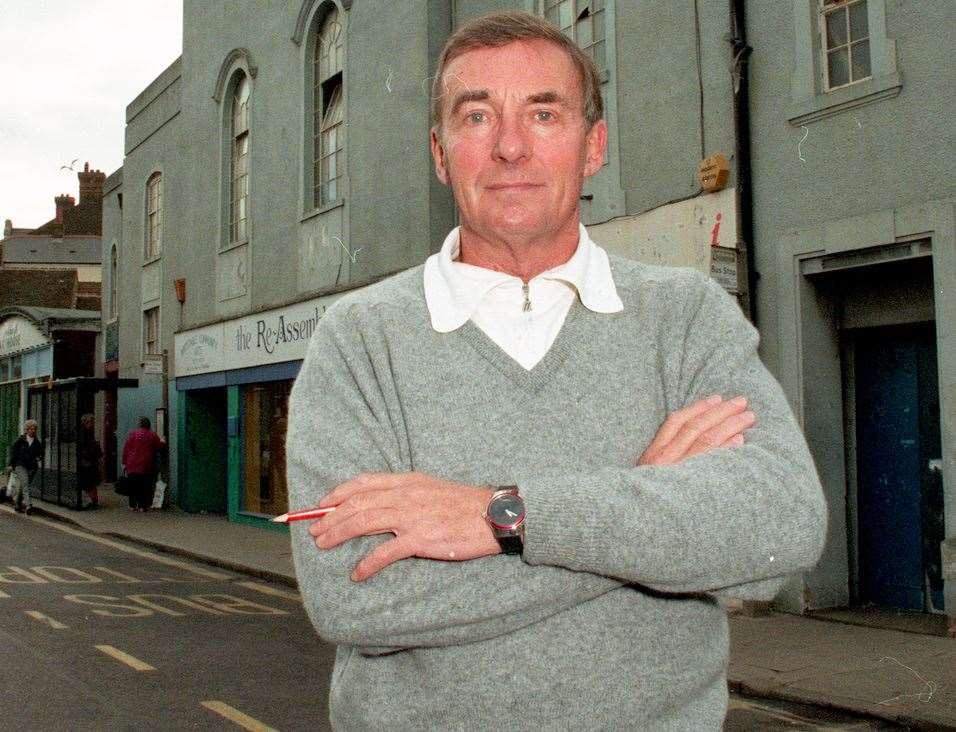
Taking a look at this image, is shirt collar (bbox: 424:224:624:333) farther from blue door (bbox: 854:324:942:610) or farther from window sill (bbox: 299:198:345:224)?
window sill (bbox: 299:198:345:224)

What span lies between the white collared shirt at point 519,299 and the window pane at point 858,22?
7.75m

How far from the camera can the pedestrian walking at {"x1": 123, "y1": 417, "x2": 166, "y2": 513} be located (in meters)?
20.7

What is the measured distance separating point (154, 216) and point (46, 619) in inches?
658

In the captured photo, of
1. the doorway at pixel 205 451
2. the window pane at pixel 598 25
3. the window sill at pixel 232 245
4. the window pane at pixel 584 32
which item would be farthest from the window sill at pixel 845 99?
the doorway at pixel 205 451

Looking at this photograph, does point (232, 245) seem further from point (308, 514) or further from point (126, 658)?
point (308, 514)

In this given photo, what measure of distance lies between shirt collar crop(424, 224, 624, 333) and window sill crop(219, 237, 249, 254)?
1762 centimetres

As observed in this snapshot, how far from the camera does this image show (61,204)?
172ft

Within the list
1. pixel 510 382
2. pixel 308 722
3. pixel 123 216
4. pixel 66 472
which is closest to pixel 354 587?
pixel 510 382

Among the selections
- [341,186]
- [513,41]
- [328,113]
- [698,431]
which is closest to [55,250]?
[328,113]

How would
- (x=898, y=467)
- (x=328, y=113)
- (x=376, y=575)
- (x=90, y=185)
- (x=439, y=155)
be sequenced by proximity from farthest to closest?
(x=90, y=185) → (x=328, y=113) → (x=898, y=467) → (x=439, y=155) → (x=376, y=575)

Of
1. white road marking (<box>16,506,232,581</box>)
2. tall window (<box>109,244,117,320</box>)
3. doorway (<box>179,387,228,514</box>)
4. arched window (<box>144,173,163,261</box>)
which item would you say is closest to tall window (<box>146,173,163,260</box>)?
arched window (<box>144,173,163,261</box>)

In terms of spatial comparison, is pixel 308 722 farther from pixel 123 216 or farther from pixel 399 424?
pixel 123 216

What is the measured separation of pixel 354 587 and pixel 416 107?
13.1 metres

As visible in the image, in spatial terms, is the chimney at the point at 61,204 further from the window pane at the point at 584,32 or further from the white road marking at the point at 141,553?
the window pane at the point at 584,32
